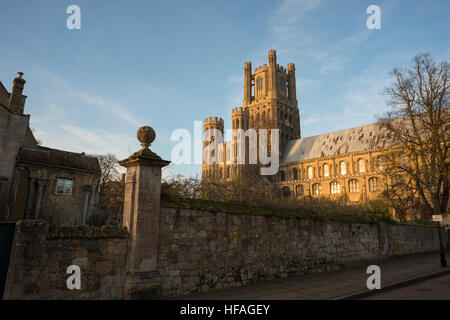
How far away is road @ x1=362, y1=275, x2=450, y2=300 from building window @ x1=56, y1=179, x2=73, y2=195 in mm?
21158

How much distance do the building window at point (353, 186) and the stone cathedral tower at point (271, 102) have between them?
17.8 meters

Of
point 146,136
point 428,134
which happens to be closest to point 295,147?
point 428,134

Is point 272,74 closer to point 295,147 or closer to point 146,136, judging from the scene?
point 295,147

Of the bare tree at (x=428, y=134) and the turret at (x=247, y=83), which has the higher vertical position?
the turret at (x=247, y=83)

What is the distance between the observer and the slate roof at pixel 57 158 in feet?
69.5

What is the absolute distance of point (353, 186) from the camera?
5247cm

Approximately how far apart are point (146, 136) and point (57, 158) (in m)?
18.6

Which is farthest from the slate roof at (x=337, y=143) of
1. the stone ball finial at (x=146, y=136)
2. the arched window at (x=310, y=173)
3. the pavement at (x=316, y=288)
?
the stone ball finial at (x=146, y=136)

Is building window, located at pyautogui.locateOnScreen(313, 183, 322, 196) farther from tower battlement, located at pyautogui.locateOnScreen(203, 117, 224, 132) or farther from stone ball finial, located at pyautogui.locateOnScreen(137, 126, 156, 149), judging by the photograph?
stone ball finial, located at pyautogui.locateOnScreen(137, 126, 156, 149)

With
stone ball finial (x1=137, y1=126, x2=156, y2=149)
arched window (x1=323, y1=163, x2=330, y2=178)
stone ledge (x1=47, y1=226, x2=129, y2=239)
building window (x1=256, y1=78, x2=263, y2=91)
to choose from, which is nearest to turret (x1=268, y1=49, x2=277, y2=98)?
building window (x1=256, y1=78, x2=263, y2=91)

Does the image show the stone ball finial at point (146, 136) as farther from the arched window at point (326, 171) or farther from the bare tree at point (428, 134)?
the arched window at point (326, 171)

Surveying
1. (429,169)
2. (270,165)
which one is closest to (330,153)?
(270,165)
